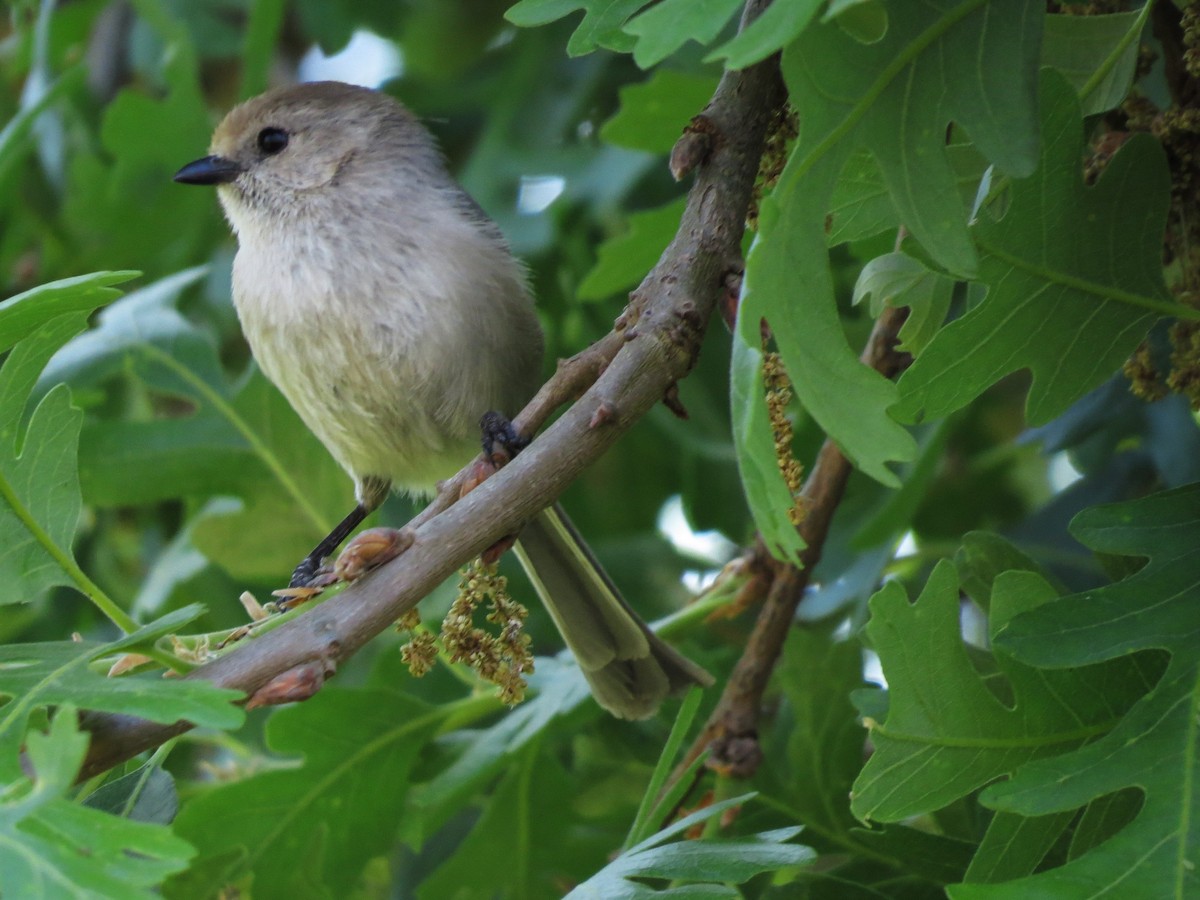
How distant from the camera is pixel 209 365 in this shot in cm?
321

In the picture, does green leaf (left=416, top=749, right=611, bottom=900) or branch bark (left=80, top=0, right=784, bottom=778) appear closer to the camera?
branch bark (left=80, top=0, right=784, bottom=778)

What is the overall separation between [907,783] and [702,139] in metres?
0.87

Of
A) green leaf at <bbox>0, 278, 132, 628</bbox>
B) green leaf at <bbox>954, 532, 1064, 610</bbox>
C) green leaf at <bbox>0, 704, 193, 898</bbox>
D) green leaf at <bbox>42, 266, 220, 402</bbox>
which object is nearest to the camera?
green leaf at <bbox>0, 704, 193, 898</bbox>

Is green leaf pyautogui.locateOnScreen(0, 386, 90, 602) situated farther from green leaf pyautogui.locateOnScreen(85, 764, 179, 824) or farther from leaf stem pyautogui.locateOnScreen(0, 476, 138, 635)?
green leaf pyautogui.locateOnScreen(85, 764, 179, 824)


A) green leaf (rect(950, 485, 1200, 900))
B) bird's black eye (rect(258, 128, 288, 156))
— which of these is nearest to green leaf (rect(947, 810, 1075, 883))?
green leaf (rect(950, 485, 1200, 900))

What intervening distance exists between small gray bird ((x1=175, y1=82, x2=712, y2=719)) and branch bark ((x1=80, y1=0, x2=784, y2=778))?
3.19 feet

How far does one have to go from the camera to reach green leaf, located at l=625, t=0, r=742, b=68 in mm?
1351

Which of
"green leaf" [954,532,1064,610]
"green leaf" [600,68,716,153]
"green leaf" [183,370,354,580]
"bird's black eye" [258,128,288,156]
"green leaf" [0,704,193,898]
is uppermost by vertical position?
"bird's black eye" [258,128,288,156]

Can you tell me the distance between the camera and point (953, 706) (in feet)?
5.33

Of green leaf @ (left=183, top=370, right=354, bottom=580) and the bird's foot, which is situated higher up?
the bird's foot

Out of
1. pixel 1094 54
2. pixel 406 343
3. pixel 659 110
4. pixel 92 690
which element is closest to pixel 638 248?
pixel 659 110

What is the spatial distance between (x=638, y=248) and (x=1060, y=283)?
1.19m

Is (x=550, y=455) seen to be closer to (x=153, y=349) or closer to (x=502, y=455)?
(x=502, y=455)

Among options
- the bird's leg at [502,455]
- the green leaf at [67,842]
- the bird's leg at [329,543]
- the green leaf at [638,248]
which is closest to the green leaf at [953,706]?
the bird's leg at [502,455]
